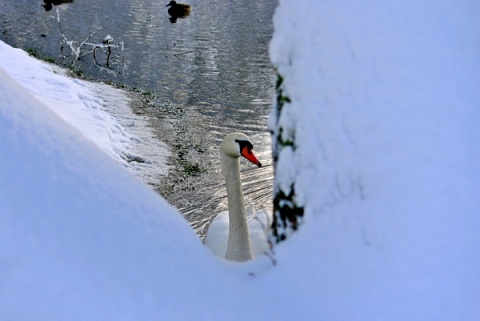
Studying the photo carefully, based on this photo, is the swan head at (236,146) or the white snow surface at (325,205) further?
the swan head at (236,146)

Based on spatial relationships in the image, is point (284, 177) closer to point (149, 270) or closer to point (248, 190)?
point (149, 270)

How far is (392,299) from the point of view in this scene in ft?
6.03

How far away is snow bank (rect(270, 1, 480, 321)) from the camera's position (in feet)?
6.04

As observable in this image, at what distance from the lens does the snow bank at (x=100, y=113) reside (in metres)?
9.80

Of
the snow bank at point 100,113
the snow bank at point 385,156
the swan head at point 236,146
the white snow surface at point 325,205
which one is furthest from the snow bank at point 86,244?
the snow bank at point 100,113

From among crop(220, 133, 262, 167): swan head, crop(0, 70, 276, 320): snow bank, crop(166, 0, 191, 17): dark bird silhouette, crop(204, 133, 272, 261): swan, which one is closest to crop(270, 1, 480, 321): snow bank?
crop(0, 70, 276, 320): snow bank

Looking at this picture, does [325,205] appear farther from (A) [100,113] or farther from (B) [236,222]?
(A) [100,113]

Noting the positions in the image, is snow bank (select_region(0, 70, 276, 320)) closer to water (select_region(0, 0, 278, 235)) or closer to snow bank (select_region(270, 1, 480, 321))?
snow bank (select_region(270, 1, 480, 321))

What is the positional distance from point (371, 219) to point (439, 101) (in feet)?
1.50

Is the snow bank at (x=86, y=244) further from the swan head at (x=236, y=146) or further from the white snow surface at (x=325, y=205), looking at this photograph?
the swan head at (x=236, y=146)

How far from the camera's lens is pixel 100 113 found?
11586mm

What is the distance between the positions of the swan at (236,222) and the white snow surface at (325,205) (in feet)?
11.4

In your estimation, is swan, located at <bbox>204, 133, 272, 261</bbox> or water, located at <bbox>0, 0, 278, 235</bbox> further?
water, located at <bbox>0, 0, 278, 235</bbox>

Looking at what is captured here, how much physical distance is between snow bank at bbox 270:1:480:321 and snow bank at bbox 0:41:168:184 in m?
7.23
